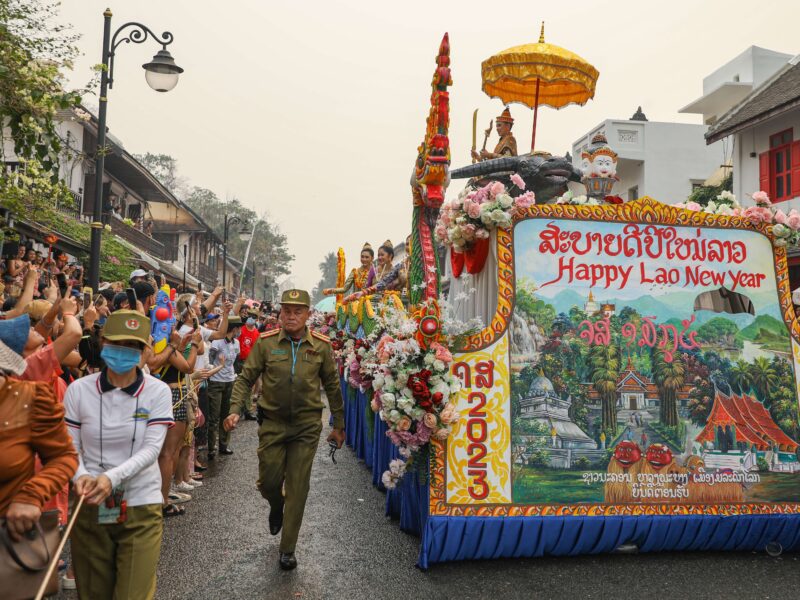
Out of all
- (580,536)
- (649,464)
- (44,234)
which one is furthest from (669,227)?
(44,234)

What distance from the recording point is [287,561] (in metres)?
4.80

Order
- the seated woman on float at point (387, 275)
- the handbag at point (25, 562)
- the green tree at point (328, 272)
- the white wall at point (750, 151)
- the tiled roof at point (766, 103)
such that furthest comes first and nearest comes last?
the green tree at point (328, 272), the white wall at point (750, 151), the tiled roof at point (766, 103), the seated woman on float at point (387, 275), the handbag at point (25, 562)

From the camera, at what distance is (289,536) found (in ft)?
16.0

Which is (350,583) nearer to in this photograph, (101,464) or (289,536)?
(289,536)

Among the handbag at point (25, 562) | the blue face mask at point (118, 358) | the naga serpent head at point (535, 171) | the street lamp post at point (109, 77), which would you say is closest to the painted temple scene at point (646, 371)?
the naga serpent head at point (535, 171)

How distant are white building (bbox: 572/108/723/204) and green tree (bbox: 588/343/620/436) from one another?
19823mm

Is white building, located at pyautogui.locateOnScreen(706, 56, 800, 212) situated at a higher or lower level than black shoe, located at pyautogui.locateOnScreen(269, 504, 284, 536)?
higher

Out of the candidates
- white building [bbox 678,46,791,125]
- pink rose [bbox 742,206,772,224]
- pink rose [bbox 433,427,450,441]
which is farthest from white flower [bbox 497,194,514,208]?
white building [bbox 678,46,791,125]

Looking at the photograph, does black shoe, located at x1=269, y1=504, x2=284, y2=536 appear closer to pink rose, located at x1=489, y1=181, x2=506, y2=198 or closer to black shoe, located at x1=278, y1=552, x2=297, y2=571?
black shoe, located at x1=278, y1=552, x2=297, y2=571

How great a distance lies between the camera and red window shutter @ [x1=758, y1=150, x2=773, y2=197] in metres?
17.2

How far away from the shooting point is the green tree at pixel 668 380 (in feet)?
17.7

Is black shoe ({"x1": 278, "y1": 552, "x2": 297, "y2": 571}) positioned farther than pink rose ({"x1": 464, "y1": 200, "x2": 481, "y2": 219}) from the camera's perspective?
No

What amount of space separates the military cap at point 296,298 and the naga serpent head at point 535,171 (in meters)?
3.33

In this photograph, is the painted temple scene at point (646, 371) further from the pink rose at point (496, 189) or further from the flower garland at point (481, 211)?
the pink rose at point (496, 189)
